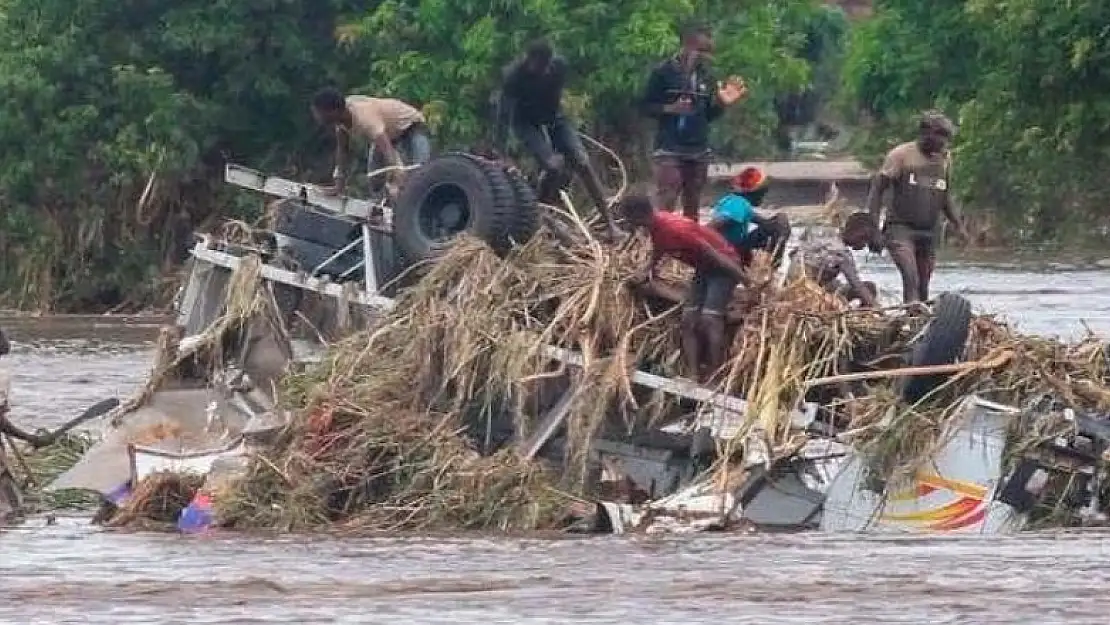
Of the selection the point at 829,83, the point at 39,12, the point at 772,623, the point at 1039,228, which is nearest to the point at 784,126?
the point at 829,83

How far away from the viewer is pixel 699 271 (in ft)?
50.1

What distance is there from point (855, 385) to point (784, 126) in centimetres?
5965

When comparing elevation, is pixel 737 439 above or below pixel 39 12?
below

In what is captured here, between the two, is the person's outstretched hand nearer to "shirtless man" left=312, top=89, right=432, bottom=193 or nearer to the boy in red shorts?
"shirtless man" left=312, top=89, right=432, bottom=193

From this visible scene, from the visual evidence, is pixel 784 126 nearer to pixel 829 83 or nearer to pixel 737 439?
pixel 829 83

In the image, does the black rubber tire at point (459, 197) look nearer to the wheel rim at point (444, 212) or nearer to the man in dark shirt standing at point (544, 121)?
the wheel rim at point (444, 212)

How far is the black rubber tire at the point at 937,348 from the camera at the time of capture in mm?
14992

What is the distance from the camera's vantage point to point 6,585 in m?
13.5

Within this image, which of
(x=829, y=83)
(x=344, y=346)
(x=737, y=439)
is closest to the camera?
(x=737, y=439)

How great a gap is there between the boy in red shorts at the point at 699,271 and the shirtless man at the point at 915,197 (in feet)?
6.80

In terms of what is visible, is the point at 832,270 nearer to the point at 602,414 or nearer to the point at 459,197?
the point at 602,414

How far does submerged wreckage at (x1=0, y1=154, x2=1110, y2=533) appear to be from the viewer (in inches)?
586

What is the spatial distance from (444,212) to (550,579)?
11.4 feet

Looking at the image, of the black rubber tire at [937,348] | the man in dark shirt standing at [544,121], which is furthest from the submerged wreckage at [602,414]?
the man in dark shirt standing at [544,121]
